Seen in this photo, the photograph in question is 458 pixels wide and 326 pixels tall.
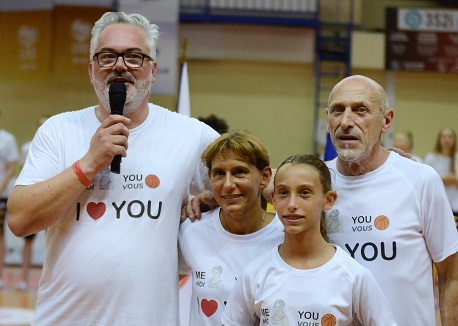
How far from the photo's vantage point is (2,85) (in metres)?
12.4

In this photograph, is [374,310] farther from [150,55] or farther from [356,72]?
[356,72]

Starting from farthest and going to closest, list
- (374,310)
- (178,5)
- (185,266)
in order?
(178,5) → (185,266) → (374,310)

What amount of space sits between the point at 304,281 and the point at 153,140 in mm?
820

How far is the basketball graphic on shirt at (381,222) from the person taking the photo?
9.83 feet

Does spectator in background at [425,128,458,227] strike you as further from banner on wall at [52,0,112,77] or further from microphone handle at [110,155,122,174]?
microphone handle at [110,155,122,174]

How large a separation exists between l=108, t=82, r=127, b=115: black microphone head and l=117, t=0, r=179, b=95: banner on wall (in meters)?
8.78

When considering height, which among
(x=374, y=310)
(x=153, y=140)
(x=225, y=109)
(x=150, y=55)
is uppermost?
(x=225, y=109)

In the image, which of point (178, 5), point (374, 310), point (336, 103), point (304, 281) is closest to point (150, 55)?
point (336, 103)

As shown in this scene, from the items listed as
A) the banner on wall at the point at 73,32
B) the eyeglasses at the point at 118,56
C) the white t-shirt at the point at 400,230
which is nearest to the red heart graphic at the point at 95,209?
the eyeglasses at the point at 118,56

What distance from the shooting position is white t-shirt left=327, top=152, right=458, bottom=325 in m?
2.95

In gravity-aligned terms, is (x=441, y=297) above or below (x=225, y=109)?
below

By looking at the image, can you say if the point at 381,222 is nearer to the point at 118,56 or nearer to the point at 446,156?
the point at 118,56

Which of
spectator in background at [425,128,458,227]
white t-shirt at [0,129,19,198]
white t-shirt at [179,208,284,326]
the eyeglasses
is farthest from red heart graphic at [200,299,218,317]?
white t-shirt at [0,129,19,198]

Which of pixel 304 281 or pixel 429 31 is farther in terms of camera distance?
pixel 429 31
